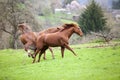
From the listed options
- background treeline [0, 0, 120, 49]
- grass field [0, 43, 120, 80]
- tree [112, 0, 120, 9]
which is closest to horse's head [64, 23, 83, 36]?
grass field [0, 43, 120, 80]

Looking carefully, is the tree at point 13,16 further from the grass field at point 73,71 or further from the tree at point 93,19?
the grass field at point 73,71

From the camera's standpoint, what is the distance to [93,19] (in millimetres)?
41719

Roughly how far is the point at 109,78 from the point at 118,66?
185cm

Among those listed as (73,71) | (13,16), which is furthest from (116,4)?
(13,16)

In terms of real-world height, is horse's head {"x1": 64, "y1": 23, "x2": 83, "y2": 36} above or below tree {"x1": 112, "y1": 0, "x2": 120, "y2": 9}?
below

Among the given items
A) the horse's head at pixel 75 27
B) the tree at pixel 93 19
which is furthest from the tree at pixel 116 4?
the tree at pixel 93 19

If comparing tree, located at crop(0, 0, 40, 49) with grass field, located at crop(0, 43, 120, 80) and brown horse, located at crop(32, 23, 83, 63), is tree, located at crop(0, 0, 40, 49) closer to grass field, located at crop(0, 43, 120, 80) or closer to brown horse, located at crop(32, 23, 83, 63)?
brown horse, located at crop(32, 23, 83, 63)

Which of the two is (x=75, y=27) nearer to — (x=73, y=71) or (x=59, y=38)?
(x=59, y=38)

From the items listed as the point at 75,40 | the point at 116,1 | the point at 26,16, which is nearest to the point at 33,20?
the point at 26,16

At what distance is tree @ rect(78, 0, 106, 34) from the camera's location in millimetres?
41366

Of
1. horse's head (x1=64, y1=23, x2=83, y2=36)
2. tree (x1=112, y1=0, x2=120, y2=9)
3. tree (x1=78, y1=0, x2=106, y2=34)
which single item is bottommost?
tree (x1=78, y1=0, x2=106, y2=34)

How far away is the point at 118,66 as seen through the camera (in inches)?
539

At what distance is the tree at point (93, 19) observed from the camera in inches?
1629

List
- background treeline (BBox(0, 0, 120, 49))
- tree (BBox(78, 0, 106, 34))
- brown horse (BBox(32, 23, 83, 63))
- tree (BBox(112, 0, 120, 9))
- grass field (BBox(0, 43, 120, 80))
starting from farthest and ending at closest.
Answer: tree (BBox(78, 0, 106, 34)), background treeline (BBox(0, 0, 120, 49)), tree (BBox(112, 0, 120, 9)), brown horse (BBox(32, 23, 83, 63)), grass field (BBox(0, 43, 120, 80))
